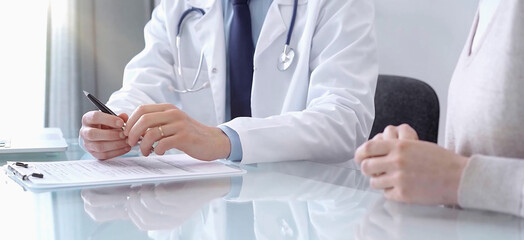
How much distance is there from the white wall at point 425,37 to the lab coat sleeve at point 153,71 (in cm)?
106

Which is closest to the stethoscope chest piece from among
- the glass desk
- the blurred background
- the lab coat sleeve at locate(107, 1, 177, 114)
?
the lab coat sleeve at locate(107, 1, 177, 114)

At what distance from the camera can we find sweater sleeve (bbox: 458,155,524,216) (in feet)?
2.44

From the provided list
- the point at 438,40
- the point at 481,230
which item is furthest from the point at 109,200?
the point at 438,40

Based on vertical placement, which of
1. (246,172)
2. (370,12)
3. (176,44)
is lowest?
(246,172)

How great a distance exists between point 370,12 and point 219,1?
42 cm

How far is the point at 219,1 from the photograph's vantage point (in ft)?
5.82

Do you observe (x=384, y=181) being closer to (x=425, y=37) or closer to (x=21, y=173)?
(x=21, y=173)

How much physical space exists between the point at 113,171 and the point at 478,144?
0.56 m

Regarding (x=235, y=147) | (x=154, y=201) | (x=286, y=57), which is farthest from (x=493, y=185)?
(x=286, y=57)

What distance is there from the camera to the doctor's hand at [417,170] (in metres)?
0.77

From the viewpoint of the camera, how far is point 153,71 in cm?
183

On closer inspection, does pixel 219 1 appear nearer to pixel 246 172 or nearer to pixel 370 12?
pixel 370 12

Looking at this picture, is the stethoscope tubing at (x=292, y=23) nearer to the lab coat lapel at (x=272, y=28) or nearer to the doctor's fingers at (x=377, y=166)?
the lab coat lapel at (x=272, y=28)

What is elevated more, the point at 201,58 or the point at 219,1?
the point at 219,1
